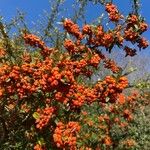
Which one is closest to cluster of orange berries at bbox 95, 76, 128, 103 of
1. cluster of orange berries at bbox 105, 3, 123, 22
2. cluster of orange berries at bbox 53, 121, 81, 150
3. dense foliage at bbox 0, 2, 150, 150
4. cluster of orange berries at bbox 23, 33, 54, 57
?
dense foliage at bbox 0, 2, 150, 150

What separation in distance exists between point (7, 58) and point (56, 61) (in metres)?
1.39

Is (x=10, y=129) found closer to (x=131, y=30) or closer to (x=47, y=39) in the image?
(x=131, y=30)

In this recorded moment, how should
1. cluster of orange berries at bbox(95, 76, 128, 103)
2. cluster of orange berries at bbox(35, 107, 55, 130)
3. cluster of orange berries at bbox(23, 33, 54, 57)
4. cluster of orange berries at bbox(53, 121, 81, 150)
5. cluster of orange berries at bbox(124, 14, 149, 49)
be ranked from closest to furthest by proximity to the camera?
cluster of orange berries at bbox(53, 121, 81, 150)
cluster of orange berries at bbox(35, 107, 55, 130)
cluster of orange berries at bbox(95, 76, 128, 103)
cluster of orange berries at bbox(23, 33, 54, 57)
cluster of orange berries at bbox(124, 14, 149, 49)

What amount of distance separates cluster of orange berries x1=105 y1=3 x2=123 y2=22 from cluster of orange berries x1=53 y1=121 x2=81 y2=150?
8.45 ft

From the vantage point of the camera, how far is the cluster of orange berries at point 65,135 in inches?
271

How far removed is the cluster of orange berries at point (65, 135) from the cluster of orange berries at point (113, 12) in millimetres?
2575

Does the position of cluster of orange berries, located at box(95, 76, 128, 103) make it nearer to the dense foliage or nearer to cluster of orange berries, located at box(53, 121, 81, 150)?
the dense foliage

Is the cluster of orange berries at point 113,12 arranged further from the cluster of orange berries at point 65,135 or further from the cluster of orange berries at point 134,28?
the cluster of orange berries at point 65,135

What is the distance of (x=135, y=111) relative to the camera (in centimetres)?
2019

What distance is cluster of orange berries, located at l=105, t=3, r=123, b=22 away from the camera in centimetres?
898

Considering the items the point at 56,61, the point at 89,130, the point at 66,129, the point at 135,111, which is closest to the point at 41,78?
the point at 56,61

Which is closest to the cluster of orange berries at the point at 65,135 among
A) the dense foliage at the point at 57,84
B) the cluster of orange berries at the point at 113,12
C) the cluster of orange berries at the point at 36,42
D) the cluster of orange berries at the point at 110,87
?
the dense foliage at the point at 57,84

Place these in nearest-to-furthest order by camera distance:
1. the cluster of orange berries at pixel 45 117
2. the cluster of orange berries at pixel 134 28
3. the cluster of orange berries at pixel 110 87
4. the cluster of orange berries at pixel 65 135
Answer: the cluster of orange berries at pixel 65 135 → the cluster of orange berries at pixel 45 117 → the cluster of orange berries at pixel 110 87 → the cluster of orange berries at pixel 134 28

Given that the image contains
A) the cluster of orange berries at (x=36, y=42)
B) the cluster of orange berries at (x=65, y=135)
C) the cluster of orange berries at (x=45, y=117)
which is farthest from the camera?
the cluster of orange berries at (x=36, y=42)
